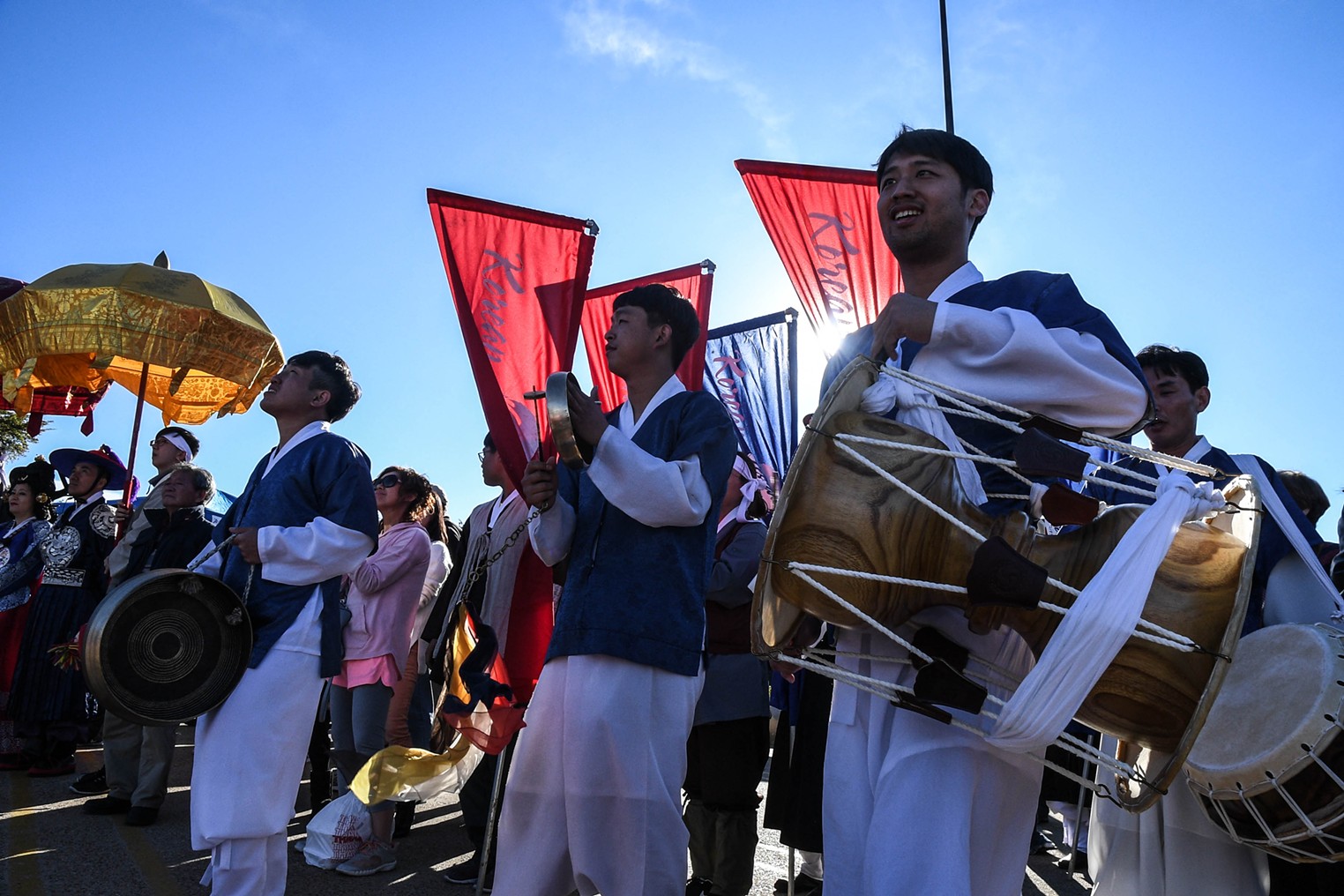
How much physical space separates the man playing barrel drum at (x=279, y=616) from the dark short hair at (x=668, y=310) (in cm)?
128

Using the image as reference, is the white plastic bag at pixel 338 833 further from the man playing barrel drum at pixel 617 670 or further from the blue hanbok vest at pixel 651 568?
the blue hanbok vest at pixel 651 568

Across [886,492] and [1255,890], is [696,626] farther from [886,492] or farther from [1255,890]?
[1255,890]

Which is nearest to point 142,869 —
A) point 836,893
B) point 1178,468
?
point 836,893

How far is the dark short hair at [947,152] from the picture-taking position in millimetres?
2281

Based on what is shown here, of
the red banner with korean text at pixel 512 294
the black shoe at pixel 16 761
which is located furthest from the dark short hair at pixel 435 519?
the black shoe at pixel 16 761

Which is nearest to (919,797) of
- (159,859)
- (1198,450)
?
(1198,450)

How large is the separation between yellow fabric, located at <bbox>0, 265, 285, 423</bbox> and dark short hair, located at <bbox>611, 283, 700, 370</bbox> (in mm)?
3295

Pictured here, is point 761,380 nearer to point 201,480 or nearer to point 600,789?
point 201,480

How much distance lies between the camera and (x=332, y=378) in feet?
13.3

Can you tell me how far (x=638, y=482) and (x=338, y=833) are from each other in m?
3.06

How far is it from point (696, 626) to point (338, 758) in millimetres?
3251

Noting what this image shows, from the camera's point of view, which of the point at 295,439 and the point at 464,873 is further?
the point at 464,873

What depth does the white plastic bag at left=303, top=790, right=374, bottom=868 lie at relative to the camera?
15.6 ft

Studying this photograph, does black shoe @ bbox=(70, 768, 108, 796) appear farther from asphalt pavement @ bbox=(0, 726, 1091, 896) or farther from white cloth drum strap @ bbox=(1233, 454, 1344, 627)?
white cloth drum strap @ bbox=(1233, 454, 1344, 627)
